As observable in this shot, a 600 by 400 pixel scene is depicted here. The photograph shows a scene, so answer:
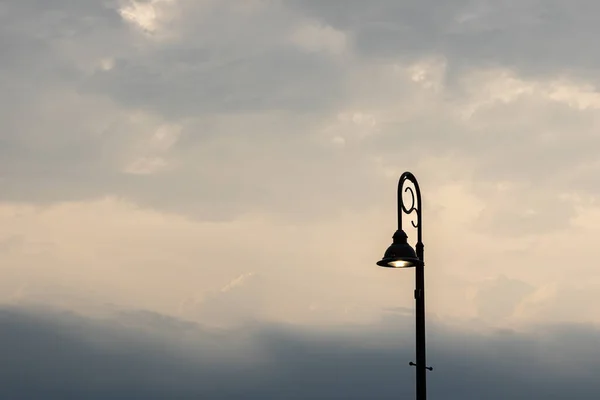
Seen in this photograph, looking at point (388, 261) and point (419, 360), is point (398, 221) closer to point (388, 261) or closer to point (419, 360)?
point (388, 261)

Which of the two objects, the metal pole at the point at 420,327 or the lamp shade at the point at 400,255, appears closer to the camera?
the metal pole at the point at 420,327

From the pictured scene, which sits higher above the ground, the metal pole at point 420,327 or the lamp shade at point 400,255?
the lamp shade at point 400,255

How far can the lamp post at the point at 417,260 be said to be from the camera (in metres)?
28.6

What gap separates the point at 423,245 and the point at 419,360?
89.6 inches

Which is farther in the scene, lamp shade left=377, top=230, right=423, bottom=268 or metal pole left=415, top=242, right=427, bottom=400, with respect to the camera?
lamp shade left=377, top=230, right=423, bottom=268

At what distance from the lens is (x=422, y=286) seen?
2906 centimetres

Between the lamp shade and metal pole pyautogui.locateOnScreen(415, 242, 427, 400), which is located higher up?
the lamp shade

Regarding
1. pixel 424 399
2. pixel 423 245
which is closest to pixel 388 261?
pixel 423 245

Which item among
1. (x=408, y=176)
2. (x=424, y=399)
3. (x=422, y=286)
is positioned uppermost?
(x=408, y=176)

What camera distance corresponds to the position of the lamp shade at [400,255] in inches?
1144

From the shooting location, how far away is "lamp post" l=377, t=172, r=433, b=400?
1125 inches

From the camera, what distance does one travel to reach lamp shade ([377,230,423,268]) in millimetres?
29047

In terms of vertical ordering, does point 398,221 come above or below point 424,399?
above

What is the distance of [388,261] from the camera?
2928 cm
